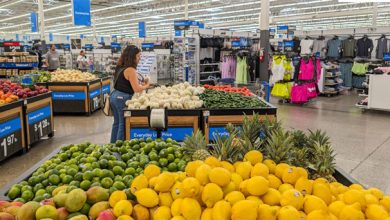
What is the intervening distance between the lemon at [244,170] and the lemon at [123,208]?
605 millimetres

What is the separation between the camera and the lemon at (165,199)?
1809 mm

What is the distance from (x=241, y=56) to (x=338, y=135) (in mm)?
5643

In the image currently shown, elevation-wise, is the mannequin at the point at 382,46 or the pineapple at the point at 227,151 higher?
the mannequin at the point at 382,46

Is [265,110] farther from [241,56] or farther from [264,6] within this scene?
[241,56]

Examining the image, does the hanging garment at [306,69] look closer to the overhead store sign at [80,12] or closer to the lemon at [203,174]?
the overhead store sign at [80,12]

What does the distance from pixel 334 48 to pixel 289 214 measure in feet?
47.8

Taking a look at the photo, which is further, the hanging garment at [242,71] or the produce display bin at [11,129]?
the hanging garment at [242,71]

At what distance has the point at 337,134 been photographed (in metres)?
7.69

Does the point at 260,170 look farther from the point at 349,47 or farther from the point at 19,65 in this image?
the point at 19,65

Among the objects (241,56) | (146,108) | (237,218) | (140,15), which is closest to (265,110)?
(146,108)

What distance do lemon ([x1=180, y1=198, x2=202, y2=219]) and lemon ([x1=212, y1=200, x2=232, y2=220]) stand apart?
0.08 metres

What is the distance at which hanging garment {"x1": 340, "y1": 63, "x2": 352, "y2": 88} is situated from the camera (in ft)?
47.6

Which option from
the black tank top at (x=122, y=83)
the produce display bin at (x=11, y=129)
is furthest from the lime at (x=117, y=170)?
the produce display bin at (x=11, y=129)

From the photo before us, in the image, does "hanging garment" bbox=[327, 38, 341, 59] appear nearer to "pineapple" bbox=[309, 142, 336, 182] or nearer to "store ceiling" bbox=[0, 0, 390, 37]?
"store ceiling" bbox=[0, 0, 390, 37]
